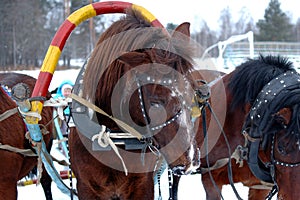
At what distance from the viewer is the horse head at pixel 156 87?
2355 millimetres

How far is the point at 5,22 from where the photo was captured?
24.2 m

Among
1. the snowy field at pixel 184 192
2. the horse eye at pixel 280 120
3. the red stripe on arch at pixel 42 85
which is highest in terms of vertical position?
the red stripe on arch at pixel 42 85

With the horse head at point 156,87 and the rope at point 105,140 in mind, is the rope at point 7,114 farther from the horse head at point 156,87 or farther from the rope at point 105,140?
the horse head at point 156,87

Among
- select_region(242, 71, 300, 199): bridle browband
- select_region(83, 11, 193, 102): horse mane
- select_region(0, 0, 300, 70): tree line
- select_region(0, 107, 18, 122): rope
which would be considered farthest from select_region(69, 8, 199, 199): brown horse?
select_region(0, 0, 300, 70): tree line

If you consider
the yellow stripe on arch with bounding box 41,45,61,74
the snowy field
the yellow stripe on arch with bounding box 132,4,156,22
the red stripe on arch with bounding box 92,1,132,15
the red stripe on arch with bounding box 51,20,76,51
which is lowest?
the snowy field

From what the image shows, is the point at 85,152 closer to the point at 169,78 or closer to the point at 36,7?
the point at 169,78

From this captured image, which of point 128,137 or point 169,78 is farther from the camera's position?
point 128,137

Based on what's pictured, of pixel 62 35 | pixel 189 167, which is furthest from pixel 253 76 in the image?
pixel 62 35

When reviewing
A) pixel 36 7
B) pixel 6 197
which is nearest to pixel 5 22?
pixel 36 7

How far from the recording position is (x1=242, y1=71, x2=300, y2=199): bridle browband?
2.93 m

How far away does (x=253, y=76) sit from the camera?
3.42 metres

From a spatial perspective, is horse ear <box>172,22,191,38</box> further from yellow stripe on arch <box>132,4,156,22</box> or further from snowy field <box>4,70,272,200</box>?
snowy field <box>4,70,272,200</box>

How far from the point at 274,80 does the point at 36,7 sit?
85.2 ft

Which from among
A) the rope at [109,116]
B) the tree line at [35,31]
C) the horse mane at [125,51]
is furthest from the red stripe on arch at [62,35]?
the tree line at [35,31]
